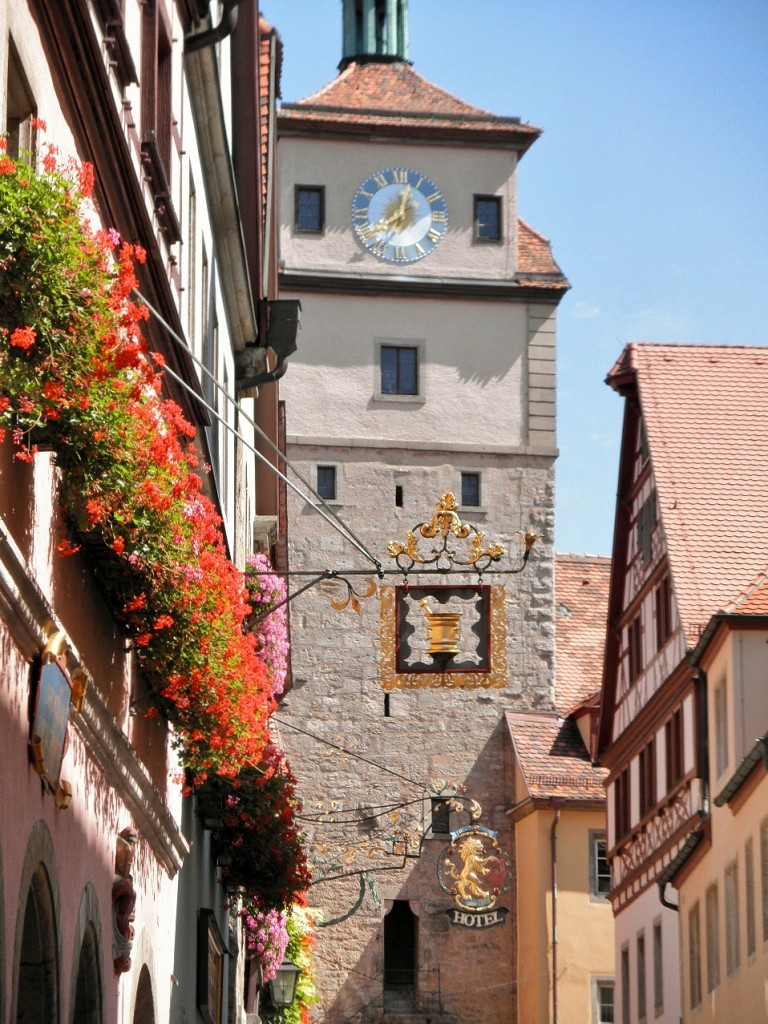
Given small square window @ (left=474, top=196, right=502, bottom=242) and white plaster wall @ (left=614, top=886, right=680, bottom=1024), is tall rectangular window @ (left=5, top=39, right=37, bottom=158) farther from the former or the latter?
small square window @ (left=474, top=196, right=502, bottom=242)

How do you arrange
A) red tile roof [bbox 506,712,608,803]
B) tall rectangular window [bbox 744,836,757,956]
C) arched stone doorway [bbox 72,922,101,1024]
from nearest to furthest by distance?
arched stone doorway [bbox 72,922,101,1024] → tall rectangular window [bbox 744,836,757,956] → red tile roof [bbox 506,712,608,803]

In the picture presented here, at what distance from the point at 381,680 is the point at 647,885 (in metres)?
15.6

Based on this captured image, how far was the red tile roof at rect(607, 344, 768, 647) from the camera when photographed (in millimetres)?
26109

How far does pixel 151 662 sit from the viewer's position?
395 inches

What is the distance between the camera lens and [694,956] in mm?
24312

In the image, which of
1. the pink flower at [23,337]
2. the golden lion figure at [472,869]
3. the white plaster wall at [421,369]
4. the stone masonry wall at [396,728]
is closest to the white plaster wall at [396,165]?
the white plaster wall at [421,369]

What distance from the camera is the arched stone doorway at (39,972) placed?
871 cm

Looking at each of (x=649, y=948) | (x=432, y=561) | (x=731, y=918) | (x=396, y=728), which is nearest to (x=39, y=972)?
(x=432, y=561)

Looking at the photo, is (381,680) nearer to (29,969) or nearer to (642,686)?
(642,686)

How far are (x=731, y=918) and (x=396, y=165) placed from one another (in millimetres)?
27336

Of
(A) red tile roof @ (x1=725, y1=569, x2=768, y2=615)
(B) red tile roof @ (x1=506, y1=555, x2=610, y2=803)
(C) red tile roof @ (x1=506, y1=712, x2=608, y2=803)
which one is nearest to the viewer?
(A) red tile roof @ (x1=725, y1=569, x2=768, y2=615)

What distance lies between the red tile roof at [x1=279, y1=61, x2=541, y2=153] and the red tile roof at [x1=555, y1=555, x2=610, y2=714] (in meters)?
9.04

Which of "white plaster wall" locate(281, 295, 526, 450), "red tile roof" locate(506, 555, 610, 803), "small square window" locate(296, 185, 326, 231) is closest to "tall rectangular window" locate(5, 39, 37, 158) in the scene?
"red tile roof" locate(506, 555, 610, 803)

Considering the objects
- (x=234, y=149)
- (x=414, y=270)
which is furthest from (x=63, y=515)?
(x=414, y=270)
